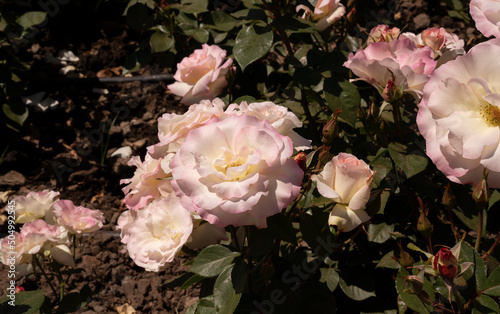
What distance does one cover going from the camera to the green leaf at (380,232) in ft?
4.28

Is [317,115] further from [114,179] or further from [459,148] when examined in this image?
[114,179]

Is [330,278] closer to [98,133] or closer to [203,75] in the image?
[203,75]

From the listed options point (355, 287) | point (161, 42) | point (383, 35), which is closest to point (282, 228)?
point (355, 287)

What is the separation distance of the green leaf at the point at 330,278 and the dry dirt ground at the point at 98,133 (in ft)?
2.14

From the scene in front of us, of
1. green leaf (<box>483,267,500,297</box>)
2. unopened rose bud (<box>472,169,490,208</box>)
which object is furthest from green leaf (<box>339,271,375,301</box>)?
unopened rose bud (<box>472,169,490,208</box>)

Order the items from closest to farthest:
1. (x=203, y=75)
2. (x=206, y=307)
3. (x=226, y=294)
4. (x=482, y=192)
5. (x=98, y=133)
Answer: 1. (x=482, y=192)
2. (x=226, y=294)
3. (x=206, y=307)
4. (x=203, y=75)
5. (x=98, y=133)

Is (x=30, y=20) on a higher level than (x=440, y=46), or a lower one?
lower

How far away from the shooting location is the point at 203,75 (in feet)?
4.83

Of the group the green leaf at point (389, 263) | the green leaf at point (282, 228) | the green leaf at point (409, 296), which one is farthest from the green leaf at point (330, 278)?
the green leaf at point (282, 228)

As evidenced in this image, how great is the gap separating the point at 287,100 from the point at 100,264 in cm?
106

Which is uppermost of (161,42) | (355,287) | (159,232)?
(159,232)

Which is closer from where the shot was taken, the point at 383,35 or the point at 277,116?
the point at 277,116

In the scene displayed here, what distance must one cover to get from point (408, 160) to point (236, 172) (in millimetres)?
585

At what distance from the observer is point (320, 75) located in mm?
1431
